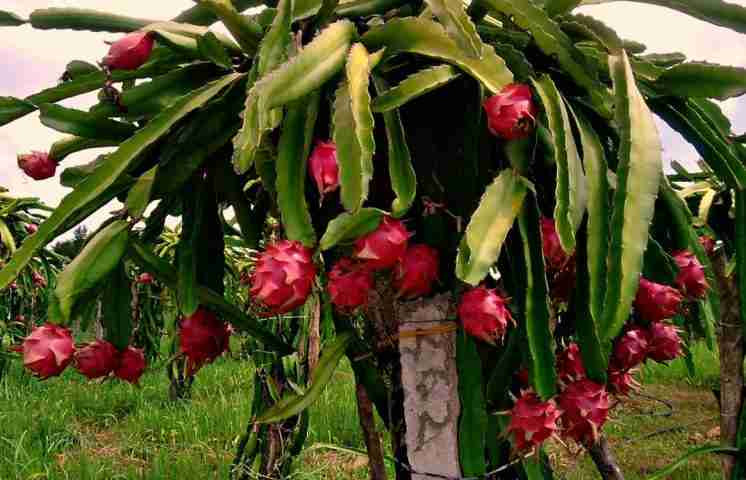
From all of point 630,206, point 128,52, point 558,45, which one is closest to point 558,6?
point 558,45

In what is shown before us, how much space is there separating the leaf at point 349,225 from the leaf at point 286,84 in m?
0.11

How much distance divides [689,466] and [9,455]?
2900mm

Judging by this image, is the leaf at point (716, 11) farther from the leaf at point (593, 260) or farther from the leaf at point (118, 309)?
the leaf at point (118, 309)

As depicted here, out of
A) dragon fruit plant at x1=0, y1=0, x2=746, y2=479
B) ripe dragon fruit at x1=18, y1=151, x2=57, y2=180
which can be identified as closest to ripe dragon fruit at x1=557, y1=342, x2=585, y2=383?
dragon fruit plant at x1=0, y1=0, x2=746, y2=479

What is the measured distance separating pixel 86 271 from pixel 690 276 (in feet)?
2.42

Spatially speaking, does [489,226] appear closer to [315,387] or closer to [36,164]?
[315,387]

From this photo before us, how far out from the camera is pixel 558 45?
88cm

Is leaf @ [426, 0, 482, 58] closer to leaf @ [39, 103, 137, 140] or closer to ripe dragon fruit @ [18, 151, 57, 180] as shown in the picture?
leaf @ [39, 103, 137, 140]

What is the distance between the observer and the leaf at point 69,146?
3.59 ft

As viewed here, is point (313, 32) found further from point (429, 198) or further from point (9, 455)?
point (9, 455)

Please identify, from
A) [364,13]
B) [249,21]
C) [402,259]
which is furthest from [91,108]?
[402,259]

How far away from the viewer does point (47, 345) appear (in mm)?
927

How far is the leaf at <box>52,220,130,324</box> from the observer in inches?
35.6

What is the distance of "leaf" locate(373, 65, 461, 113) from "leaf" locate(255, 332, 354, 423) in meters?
0.31
